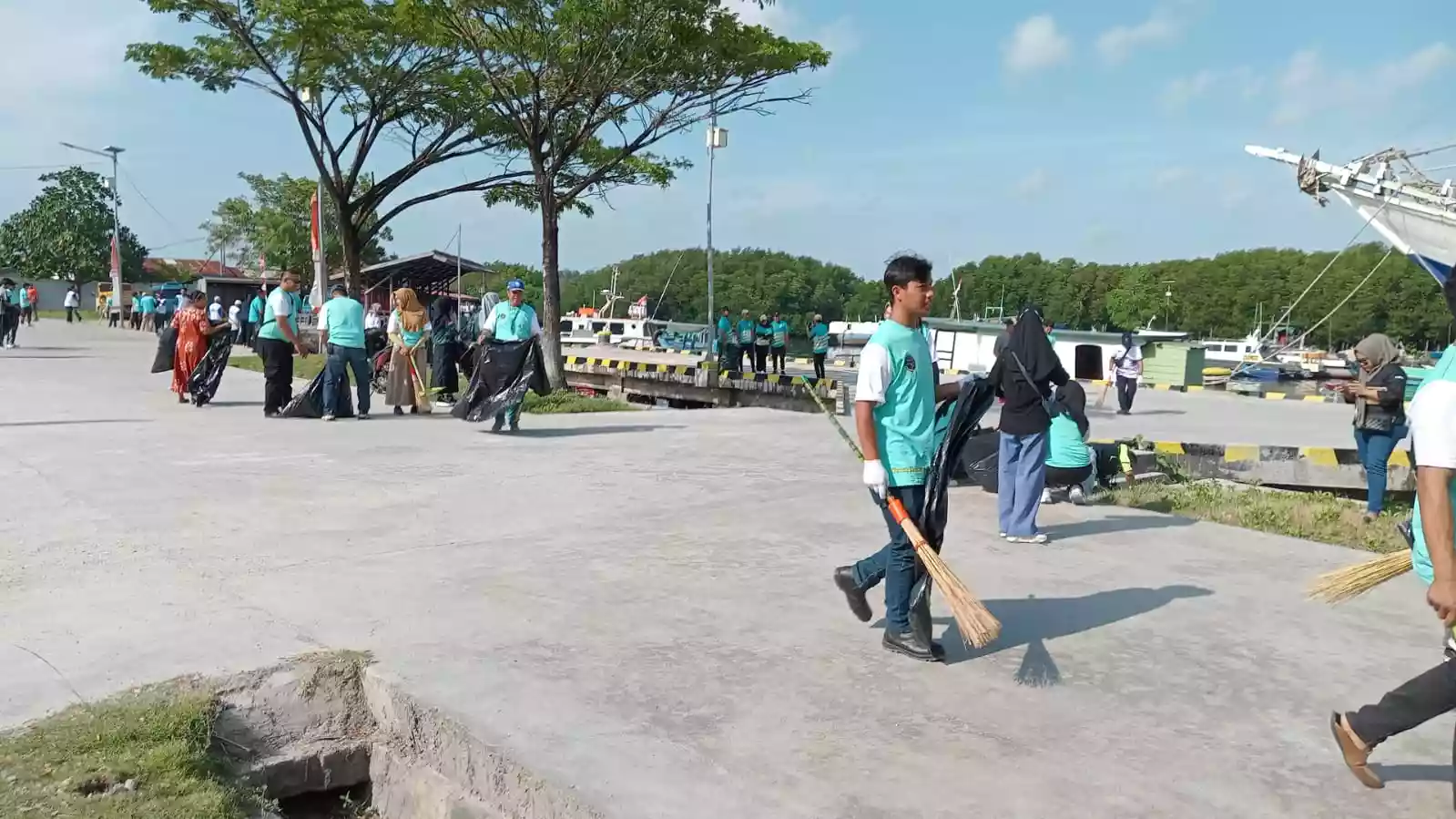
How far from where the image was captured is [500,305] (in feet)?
39.8

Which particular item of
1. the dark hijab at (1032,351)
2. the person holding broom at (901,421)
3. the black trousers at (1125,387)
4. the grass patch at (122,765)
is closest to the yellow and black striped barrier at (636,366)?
the black trousers at (1125,387)

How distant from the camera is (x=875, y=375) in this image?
4.68 metres

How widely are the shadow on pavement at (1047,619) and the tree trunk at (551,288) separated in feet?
39.8

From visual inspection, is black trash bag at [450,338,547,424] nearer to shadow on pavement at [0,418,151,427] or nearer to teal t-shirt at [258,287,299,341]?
teal t-shirt at [258,287,299,341]

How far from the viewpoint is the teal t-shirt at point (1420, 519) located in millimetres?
3061

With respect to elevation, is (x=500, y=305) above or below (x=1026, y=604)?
above

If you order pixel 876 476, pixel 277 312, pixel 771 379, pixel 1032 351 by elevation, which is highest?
pixel 277 312

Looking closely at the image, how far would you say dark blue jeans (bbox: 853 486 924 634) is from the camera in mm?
4766

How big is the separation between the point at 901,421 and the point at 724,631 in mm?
1341

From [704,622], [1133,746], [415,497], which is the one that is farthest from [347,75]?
[1133,746]

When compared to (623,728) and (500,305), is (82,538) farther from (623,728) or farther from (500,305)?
(500,305)

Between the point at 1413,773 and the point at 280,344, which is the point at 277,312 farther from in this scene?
the point at 1413,773

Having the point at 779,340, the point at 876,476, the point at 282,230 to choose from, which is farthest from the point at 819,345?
the point at 282,230

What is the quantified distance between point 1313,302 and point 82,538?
82845mm
